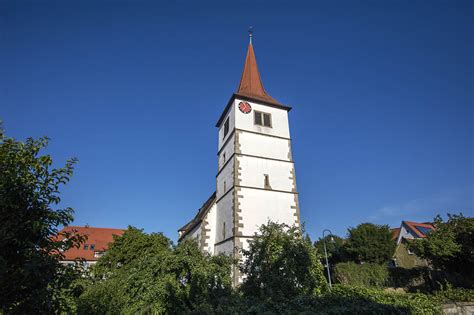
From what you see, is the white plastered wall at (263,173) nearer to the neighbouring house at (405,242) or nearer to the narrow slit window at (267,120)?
the narrow slit window at (267,120)

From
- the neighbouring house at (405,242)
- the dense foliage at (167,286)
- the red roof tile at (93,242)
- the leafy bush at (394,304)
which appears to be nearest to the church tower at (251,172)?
the dense foliage at (167,286)

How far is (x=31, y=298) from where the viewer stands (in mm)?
3775

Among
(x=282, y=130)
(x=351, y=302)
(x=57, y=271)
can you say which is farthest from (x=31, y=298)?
(x=282, y=130)

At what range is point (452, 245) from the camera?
1805 centimetres

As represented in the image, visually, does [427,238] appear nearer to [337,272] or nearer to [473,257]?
[473,257]

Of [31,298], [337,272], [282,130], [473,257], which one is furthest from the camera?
[337,272]

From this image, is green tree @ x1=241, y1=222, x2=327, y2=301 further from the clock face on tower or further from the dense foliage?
the clock face on tower

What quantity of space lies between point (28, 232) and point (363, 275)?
31.1 meters

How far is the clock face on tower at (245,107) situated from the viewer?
73.4 ft

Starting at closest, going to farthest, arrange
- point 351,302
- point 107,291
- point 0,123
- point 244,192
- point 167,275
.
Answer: point 0,123 < point 351,302 < point 167,275 < point 107,291 < point 244,192

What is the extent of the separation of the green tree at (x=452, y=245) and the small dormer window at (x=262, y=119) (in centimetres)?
1442

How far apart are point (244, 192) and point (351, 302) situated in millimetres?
11438

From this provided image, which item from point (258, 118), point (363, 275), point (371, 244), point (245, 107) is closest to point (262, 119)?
point (258, 118)

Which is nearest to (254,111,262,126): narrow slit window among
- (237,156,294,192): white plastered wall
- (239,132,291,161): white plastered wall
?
(239,132,291,161): white plastered wall
